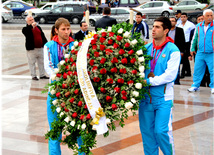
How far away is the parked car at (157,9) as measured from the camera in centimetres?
2789

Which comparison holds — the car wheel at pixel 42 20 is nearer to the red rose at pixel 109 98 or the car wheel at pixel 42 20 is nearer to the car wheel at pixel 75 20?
the car wheel at pixel 75 20

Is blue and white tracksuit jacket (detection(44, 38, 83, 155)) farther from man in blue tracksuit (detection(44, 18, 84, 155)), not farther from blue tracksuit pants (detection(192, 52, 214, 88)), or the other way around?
blue tracksuit pants (detection(192, 52, 214, 88))

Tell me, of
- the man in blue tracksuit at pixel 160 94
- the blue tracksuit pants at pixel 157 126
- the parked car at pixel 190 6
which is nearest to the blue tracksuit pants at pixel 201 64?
the man in blue tracksuit at pixel 160 94

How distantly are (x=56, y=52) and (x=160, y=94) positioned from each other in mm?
1440

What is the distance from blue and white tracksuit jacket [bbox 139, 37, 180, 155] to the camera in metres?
4.27

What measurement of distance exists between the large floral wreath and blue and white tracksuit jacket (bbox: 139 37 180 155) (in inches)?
7.4

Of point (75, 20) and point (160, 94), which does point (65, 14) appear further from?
point (160, 94)

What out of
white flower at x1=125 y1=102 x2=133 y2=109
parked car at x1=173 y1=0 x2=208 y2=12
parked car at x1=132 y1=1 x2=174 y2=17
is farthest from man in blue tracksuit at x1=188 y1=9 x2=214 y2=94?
parked car at x1=173 y1=0 x2=208 y2=12

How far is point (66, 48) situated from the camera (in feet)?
15.8

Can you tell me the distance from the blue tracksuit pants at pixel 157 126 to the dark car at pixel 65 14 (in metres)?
23.3

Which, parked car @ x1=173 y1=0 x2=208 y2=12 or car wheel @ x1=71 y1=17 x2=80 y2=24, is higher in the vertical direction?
parked car @ x1=173 y1=0 x2=208 y2=12

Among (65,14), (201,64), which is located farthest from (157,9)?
(201,64)

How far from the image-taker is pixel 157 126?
4.29 metres

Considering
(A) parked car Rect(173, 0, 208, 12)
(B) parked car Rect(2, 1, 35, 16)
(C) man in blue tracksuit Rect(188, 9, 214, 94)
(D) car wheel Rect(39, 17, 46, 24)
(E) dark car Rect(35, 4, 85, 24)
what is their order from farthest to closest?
(B) parked car Rect(2, 1, 35, 16), (A) parked car Rect(173, 0, 208, 12), (D) car wheel Rect(39, 17, 46, 24), (E) dark car Rect(35, 4, 85, 24), (C) man in blue tracksuit Rect(188, 9, 214, 94)
